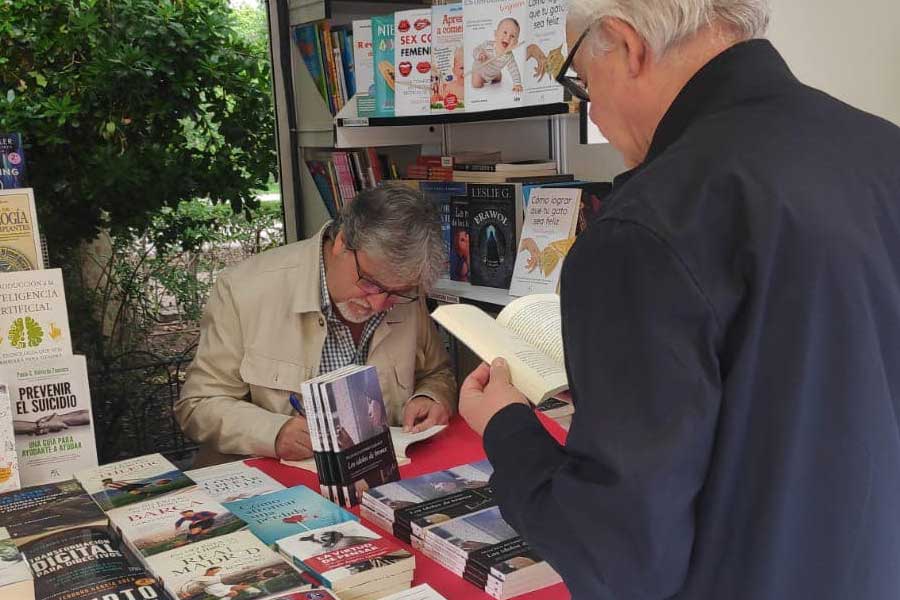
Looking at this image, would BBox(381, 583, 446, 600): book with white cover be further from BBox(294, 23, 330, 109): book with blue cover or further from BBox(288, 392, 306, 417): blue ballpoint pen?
BBox(294, 23, 330, 109): book with blue cover

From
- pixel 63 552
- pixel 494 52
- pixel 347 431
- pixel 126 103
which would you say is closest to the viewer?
pixel 63 552

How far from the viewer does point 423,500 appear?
1.83 meters

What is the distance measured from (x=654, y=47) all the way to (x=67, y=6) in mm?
4189

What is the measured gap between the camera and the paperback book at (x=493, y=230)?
10.00 feet

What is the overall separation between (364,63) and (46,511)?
2.10 m

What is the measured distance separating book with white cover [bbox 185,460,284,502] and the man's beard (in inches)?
22.5

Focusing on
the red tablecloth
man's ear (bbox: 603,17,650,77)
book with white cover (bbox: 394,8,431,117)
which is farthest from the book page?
book with white cover (bbox: 394,8,431,117)

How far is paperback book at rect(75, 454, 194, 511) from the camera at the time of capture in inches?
70.4

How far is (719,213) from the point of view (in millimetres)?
872

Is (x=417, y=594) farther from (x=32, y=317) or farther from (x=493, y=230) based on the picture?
(x=493, y=230)

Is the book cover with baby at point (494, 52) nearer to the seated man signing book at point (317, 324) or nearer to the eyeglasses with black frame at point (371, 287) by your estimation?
the seated man signing book at point (317, 324)

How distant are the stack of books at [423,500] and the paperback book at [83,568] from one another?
49 centimetres

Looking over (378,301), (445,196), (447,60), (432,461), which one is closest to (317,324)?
(378,301)

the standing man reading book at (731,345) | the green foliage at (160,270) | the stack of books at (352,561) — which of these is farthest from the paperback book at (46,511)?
the green foliage at (160,270)
